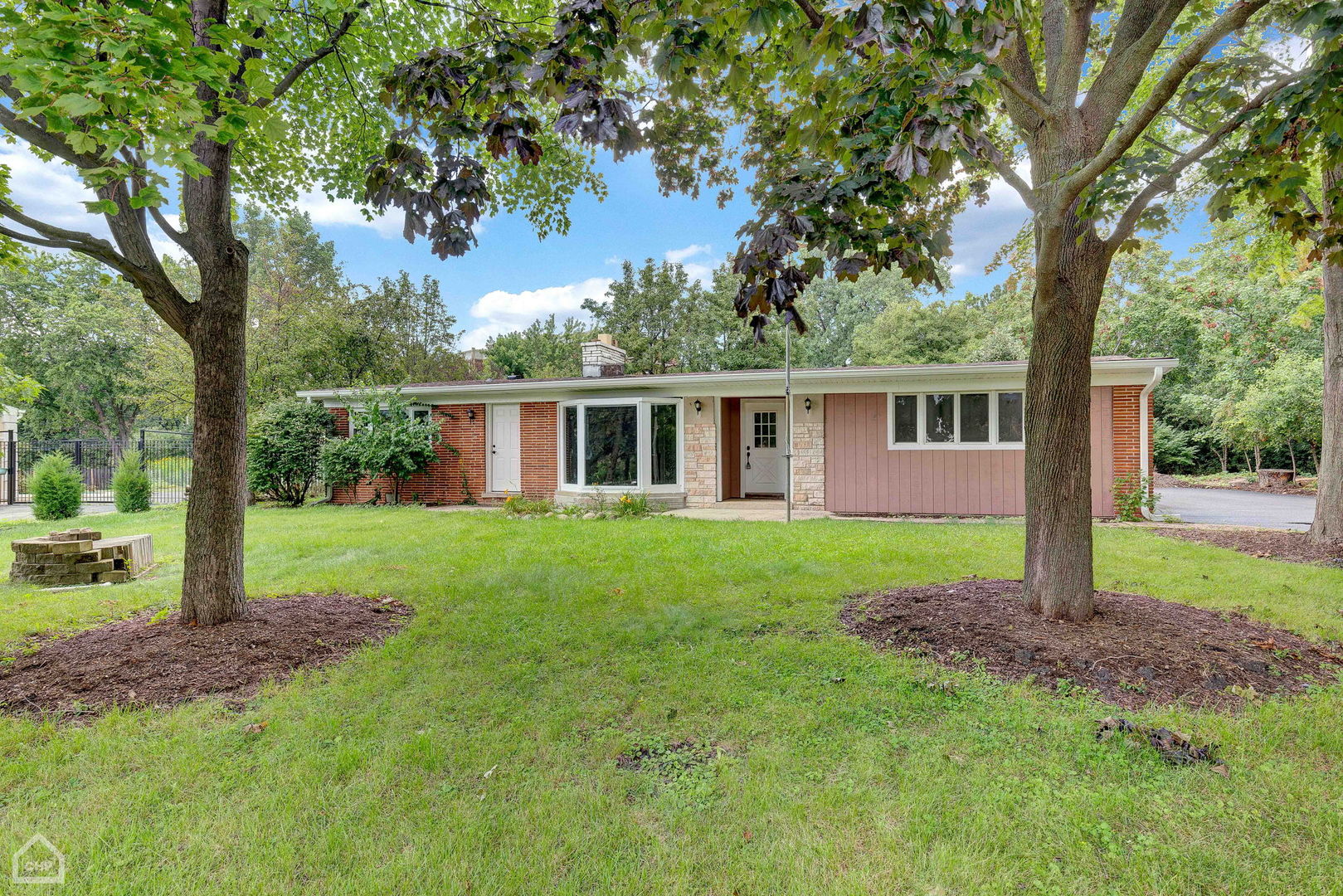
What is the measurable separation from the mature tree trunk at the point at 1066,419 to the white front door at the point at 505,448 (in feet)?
30.4

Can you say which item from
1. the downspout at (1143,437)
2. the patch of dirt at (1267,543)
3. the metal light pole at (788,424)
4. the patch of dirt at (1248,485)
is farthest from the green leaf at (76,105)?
the patch of dirt at (1248,485)

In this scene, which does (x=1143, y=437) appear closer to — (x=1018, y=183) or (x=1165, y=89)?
(x=1018, y=183)

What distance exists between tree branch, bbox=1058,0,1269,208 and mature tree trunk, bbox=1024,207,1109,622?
0.84 meters

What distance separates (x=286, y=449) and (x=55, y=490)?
3.42m

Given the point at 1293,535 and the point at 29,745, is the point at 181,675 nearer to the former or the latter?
the point at 29,745

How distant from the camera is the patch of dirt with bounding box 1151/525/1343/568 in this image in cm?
594

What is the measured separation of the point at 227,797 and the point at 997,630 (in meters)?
3.70

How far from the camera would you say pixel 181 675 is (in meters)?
3.05

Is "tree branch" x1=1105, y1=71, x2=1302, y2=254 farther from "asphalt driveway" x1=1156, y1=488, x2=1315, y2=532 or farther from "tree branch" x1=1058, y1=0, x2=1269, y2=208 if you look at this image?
"asphalt driveway" x1=1156, y1=488, x2=1315, y2=532

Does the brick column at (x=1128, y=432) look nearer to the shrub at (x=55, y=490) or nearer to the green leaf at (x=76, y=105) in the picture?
the green leaf at (x=76, y=105)

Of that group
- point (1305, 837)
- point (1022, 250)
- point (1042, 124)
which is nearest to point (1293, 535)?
point (1022, 250)

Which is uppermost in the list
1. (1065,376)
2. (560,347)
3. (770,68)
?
(560,347)

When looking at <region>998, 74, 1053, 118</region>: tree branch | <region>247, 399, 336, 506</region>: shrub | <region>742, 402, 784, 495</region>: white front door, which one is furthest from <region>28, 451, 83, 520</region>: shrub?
<region>998, 74, 1053, 118</region>: tree branch

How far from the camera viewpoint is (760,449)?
12.4 metres
